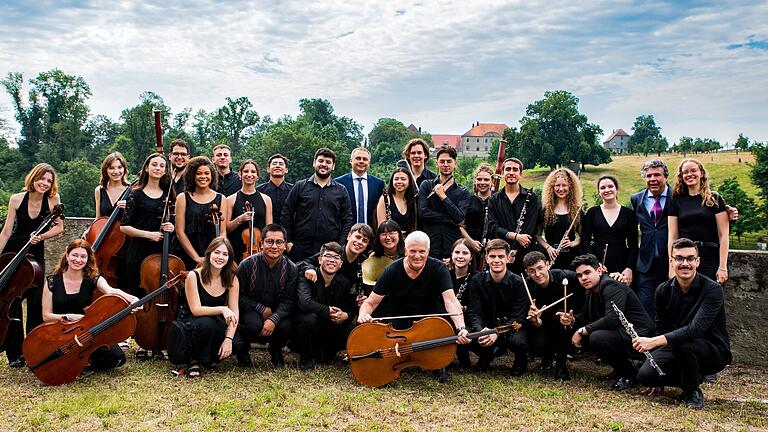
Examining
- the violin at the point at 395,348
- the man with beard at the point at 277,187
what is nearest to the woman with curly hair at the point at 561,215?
the violin at the point at 395,348

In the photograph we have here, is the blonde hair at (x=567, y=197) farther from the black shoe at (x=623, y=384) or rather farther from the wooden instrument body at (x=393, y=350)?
the wooden instrument body at (x=393, y=350)

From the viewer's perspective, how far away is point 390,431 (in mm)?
3541

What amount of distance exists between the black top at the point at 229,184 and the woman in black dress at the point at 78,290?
165cm

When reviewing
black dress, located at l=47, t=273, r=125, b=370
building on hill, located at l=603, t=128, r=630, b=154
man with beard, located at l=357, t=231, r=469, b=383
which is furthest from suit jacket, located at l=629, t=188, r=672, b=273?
building on hill, located at l=603, t=128, r=630, b=154

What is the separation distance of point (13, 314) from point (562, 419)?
13.6ft

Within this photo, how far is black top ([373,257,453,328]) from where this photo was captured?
458cm

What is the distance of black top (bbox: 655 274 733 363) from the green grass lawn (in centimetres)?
46

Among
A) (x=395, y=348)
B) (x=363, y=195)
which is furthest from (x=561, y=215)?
(x=395, y=348)

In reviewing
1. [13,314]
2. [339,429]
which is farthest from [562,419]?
[13,314]

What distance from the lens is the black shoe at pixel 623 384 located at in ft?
14.6

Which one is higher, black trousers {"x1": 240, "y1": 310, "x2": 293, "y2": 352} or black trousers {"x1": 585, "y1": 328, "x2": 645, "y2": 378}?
black trousers {"x1": 240, "y1": 310, "x2": 293, "y2": 352}

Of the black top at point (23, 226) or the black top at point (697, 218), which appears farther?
the black top at point (23, 226)

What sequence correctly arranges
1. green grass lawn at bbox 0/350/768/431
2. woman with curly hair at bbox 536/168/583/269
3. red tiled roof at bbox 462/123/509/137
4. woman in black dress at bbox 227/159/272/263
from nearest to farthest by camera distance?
green grass lawn at bbox 0/350/768/431
woman with curly hair at bbox 536/168/583/269
woman in black dress at bbox 227/159/272/263
red tiled roof at bbox 462/123/509/137

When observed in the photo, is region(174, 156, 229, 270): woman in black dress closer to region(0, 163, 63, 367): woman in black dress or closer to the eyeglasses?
region(0, 163, 63, 367): woman in black dress
